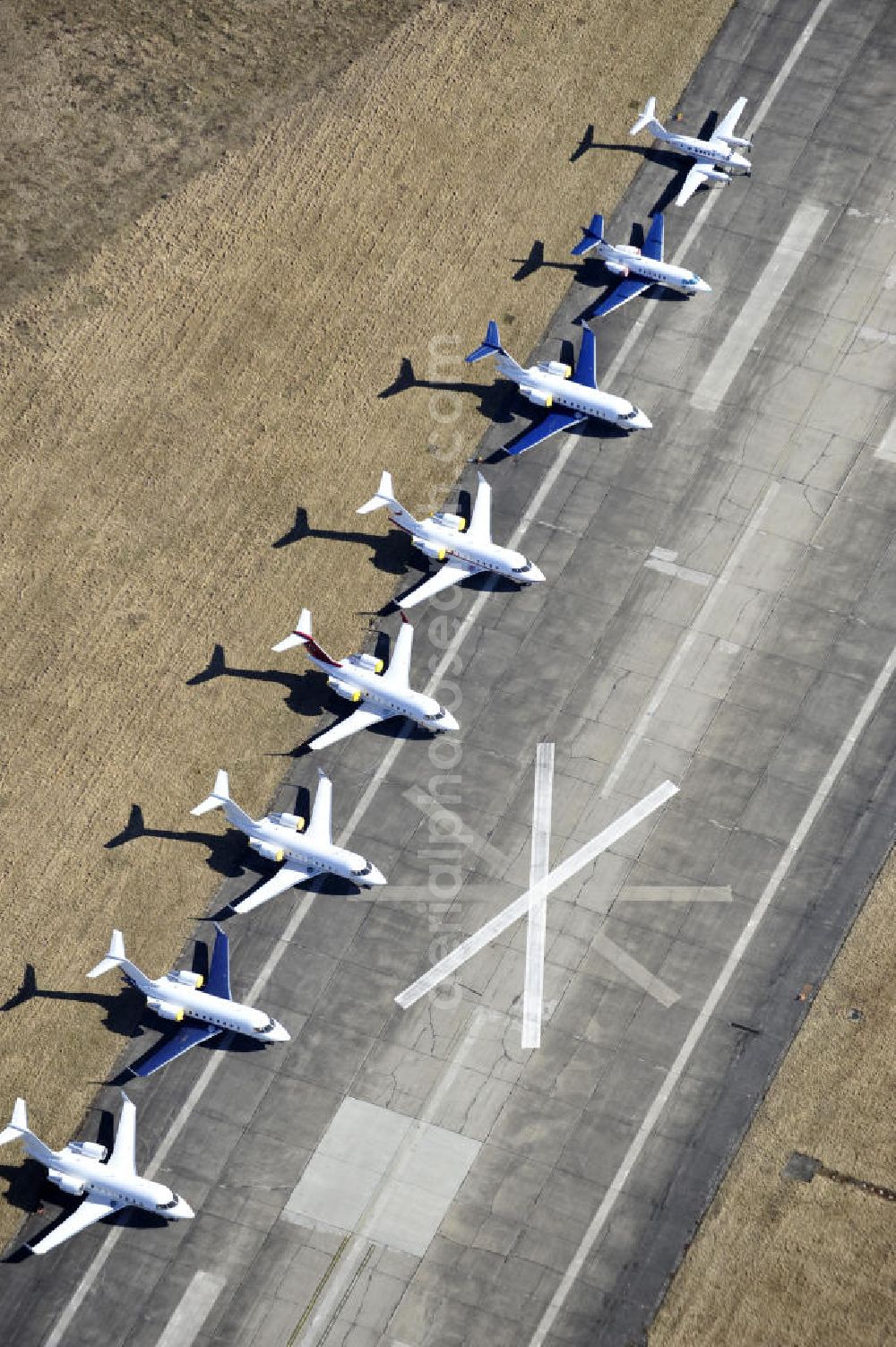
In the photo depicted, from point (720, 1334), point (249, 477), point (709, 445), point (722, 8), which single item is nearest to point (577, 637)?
point (709, 445)

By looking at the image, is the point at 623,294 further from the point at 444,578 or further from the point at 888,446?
the point at 444,578

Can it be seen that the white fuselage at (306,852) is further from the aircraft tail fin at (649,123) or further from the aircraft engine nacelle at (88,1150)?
the aircraft tail fin at (649,123)

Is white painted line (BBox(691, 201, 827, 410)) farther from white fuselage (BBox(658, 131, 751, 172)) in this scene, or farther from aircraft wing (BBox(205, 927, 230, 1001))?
aircraft wing (BBox(205, 927, 230, 1001))

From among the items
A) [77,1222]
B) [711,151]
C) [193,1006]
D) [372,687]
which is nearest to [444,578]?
[372,687]

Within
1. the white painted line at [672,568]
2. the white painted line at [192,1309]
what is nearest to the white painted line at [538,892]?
the white painted line at [672,568]

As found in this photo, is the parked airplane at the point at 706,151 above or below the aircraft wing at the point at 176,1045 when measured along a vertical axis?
above

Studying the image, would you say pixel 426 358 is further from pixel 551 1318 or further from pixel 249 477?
pixel 551 1318

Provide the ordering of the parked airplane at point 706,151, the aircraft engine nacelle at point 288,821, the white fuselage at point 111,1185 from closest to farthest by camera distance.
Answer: the white fuselage at point 111,1185
the aircraft engine nacelle at point 288,821
the parked airplane at point 706,151
